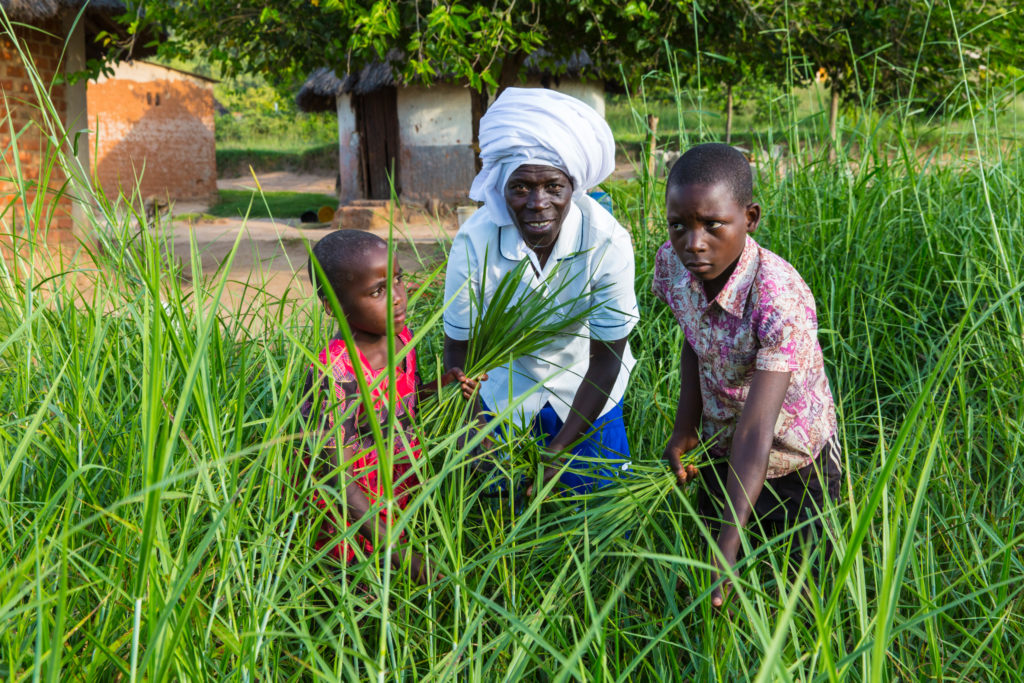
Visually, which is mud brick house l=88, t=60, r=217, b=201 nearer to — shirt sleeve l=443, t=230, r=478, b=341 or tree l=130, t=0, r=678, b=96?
tree l=130, t=0, r=678, b=96

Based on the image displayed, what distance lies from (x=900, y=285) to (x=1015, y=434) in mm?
932

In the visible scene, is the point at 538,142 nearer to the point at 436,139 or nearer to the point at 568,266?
Result: the point at 568,266

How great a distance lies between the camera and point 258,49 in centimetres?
727

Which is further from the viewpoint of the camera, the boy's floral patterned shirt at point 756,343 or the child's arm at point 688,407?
the child's arm at point 688,407

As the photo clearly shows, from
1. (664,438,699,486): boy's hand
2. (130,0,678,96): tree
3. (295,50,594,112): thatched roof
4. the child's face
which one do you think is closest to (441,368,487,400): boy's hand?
the child's face

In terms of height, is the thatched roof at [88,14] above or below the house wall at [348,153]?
above

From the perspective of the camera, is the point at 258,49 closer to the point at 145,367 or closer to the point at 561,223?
the point at 561,223

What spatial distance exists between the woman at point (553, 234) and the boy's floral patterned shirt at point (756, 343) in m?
0.16

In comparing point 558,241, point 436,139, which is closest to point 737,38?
point 558,241

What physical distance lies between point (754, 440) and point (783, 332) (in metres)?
0.21

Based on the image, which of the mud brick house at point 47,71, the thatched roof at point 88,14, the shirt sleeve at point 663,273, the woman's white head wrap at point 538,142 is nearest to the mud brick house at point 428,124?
the thatched roof at point 88,14

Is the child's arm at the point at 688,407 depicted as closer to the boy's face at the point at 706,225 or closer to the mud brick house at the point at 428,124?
the boy's face at the point at 706,225

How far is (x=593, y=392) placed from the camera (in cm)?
195

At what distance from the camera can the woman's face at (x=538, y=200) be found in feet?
6.16
